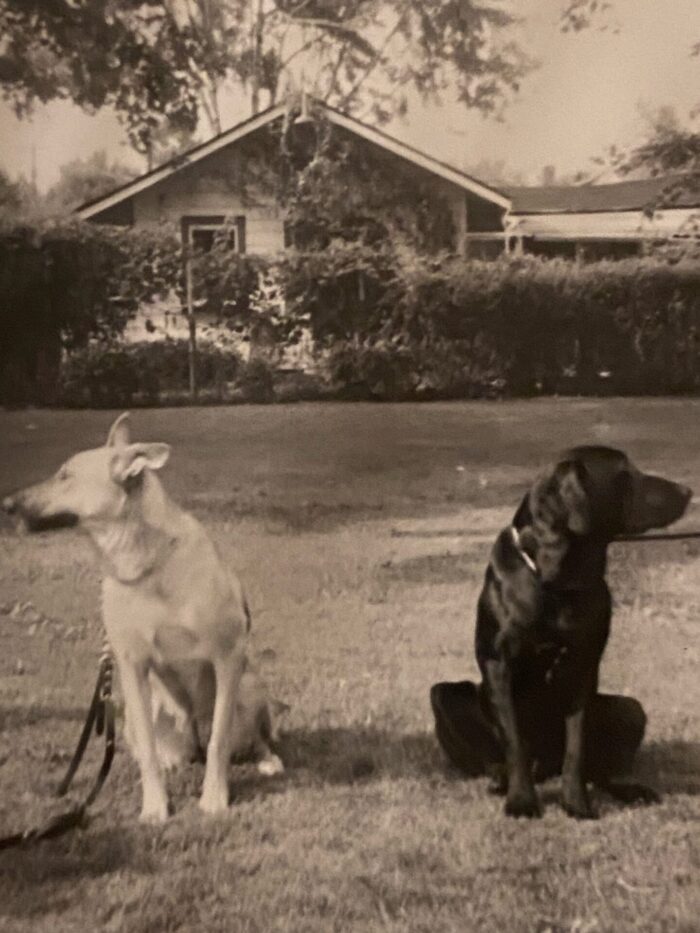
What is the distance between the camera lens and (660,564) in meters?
1.99

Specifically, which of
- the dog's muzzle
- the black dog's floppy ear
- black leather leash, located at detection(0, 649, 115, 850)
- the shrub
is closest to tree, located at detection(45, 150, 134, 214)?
the shrub

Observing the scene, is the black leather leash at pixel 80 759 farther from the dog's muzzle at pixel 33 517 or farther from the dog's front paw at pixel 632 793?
the dog's front paw at pixel 632 793

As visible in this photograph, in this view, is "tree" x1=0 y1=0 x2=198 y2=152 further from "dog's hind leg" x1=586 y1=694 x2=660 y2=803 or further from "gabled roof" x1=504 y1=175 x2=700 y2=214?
"dog's hind leg" x1=586 y1=694 x2=660 y2=803

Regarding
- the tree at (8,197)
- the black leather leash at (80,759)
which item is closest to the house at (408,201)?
the tree at (8,197)

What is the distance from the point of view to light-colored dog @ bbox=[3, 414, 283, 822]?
1.91 m

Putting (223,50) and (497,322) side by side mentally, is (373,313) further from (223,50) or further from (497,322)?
(223,50)

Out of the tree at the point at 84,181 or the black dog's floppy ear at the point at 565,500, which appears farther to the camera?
the tree at the point at 84,181

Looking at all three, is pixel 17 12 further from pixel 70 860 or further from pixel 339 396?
pixel 70 860

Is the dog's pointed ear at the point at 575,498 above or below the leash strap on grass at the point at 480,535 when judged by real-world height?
above

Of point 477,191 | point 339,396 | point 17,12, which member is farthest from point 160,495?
point 17,12

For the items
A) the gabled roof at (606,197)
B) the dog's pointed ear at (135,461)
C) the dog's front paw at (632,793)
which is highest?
the gabled roof at (606,197)

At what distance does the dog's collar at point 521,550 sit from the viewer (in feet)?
6.31

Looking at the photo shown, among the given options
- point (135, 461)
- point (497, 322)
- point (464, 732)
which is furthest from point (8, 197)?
point (464, 732)

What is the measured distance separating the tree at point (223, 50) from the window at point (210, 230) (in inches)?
6.3
